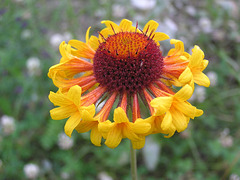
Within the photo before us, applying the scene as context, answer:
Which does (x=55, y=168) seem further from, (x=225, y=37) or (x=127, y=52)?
(x=225, y=37)

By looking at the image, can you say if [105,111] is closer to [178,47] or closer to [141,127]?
[141,127]

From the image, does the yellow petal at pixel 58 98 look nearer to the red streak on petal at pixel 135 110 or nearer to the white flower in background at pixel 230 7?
the red streak on petal at pixel 135 110

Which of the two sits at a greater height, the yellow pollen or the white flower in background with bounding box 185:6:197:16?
the yellow pollen

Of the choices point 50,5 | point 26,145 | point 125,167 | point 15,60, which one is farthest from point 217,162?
point 50,5

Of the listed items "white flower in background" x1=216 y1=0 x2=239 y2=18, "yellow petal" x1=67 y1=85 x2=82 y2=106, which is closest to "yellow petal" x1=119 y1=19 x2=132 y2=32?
"yellow petal" x1=67 y1=85 x2=82 y2=106

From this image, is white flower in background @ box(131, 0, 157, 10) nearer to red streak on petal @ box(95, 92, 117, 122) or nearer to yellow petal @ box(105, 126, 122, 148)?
red streak on petal @ box(95, 92, 117, 122)

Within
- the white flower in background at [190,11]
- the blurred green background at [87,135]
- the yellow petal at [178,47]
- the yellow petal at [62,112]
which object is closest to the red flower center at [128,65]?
the yellow petal at [178,47]
